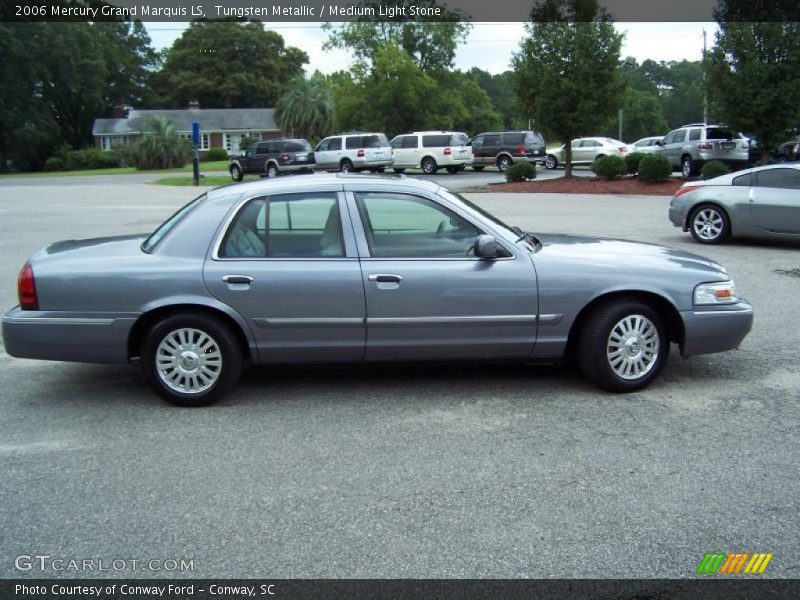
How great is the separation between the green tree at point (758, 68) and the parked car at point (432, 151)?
15115 mm

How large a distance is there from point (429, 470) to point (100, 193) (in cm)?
2914

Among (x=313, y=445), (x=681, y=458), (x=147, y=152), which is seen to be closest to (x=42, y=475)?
(x=313, y=445)

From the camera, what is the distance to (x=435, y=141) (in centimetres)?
3934

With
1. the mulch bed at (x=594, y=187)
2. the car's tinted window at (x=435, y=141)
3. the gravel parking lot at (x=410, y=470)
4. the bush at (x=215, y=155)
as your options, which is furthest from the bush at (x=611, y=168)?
the bush at (x=215, y=155)

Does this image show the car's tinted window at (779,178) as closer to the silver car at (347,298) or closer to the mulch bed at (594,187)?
the silver car at (347,298)

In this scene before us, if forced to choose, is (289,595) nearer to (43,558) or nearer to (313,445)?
(43,558)

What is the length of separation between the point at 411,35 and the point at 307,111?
34.6 feet

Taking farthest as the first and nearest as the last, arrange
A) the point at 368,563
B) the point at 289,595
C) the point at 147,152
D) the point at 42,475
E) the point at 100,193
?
1. the point at 147,152
2. the point at 100,193
3. the point at 42,475
4. the point at 368,563
5. the point at 289,595

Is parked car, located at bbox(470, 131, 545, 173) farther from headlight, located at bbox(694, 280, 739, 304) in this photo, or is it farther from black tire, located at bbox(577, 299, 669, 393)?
black tire, located at bbox(577, 299, 669, 393)

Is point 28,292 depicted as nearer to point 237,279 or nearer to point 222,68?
point 237,279

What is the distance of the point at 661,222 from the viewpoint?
16672 mm

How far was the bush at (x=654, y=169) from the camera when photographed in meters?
25.9

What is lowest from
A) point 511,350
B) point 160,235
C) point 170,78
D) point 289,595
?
point 289,595

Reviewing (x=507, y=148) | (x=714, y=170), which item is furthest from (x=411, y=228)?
(x=507, y=148)
